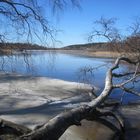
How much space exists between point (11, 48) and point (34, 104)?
9.43 feet

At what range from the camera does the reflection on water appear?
861 centimetres

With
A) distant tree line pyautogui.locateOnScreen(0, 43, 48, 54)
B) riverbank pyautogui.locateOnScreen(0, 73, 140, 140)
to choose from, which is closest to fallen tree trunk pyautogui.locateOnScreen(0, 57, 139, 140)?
riverbank pyautogui.locateOnScreen(0, 73, 140, 140)

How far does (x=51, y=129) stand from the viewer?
6758mm

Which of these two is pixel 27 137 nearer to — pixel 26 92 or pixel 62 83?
pixel 26 92

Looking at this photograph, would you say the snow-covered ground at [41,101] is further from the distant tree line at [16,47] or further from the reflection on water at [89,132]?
A: the distant tree line at [16,47]

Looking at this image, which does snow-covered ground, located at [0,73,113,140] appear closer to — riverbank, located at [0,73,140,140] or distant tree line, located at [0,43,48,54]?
riverbank, located at [0,73,140,140]

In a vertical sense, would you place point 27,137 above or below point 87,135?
above

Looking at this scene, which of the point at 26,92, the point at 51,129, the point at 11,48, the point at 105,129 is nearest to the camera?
the point at 51,129

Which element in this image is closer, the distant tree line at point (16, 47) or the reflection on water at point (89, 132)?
the reflection on water at point (89, 132)

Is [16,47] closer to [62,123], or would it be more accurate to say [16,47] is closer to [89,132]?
[89,132]

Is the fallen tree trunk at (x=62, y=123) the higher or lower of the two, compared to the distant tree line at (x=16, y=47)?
lower

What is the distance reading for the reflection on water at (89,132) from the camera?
861cm

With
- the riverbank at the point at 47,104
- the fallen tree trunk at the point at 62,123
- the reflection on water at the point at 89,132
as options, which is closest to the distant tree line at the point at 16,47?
the riverbank at the point at 47,104

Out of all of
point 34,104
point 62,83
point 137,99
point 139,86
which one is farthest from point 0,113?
point 139,86
